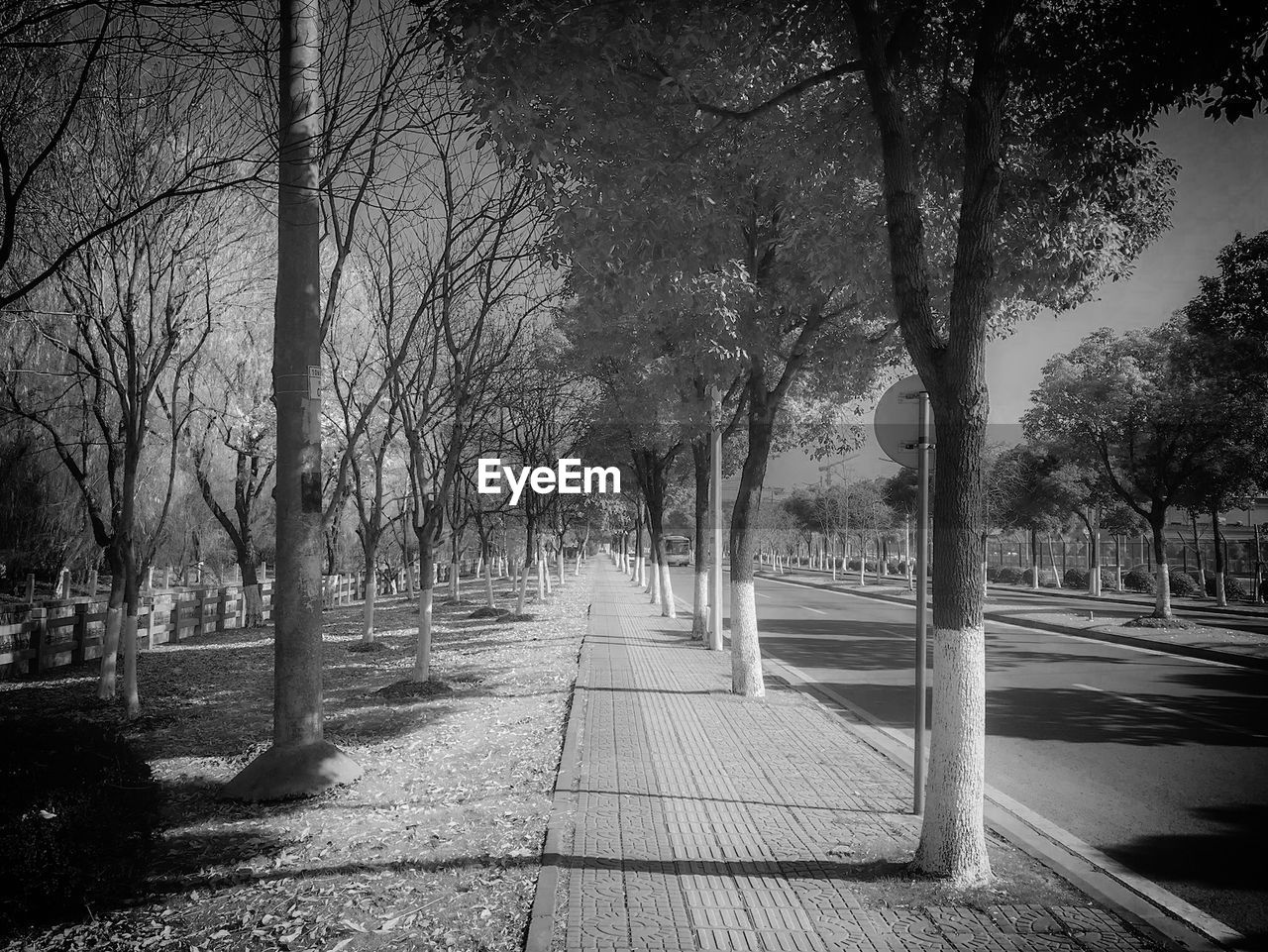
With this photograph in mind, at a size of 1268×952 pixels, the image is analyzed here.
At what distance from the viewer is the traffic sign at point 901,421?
632 centimetres

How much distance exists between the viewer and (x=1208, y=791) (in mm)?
6777

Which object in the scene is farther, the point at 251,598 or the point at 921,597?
the point at 251,598

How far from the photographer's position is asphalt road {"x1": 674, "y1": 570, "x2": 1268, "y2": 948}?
5355mm

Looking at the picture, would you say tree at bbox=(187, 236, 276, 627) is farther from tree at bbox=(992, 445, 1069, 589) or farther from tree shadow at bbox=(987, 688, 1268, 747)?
tree at bbox=(992, 445, 1069, 589)

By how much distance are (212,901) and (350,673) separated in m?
8.86

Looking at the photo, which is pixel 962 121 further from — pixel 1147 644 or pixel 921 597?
pixel 1147 644

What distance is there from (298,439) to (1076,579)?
41.8 meters

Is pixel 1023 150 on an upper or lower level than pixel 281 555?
upper

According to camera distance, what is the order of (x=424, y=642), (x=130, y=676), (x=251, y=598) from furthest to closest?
1. (x=251, y=598)
2. (x=424, y=642)
3. (x=130, y=676)

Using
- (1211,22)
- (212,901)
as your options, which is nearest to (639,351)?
(1211,22)

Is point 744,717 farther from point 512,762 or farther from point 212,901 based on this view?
point 212,901

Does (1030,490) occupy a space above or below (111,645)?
above

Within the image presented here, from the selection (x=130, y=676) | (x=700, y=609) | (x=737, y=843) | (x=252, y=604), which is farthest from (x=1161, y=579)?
(x=252, y=604)

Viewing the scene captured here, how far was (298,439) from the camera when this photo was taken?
691 centimetres
